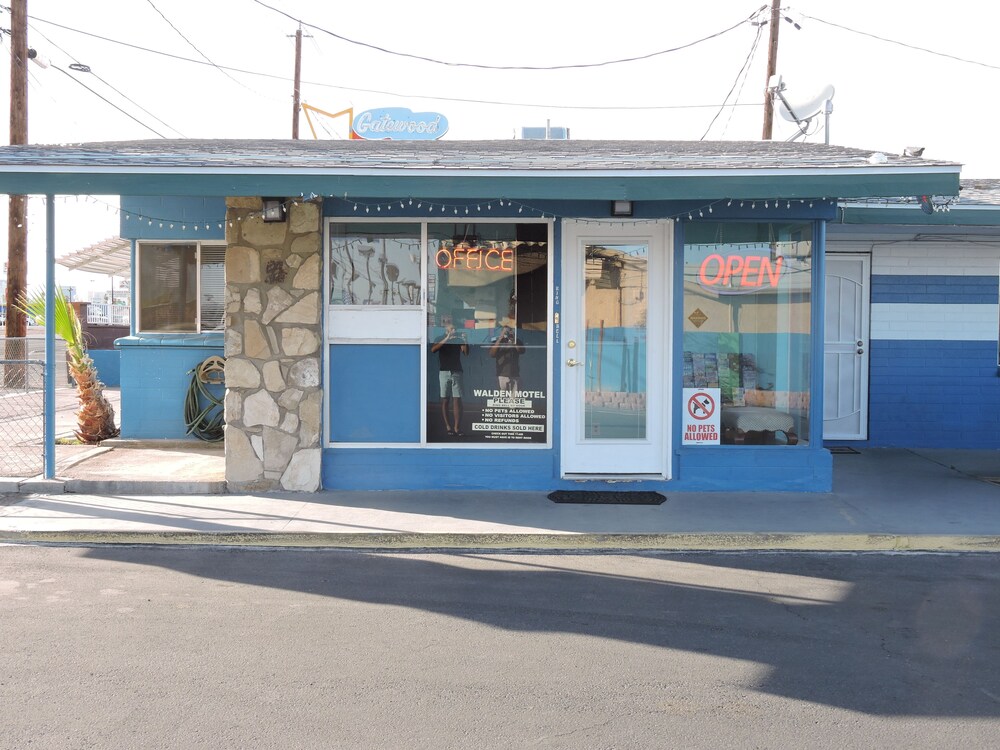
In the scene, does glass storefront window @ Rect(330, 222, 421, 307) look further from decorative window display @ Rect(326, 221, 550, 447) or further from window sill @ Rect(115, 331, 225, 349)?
window sill @ Rect(115, 331, 225, 349)

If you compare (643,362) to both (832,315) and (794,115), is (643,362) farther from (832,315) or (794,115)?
(794,115)

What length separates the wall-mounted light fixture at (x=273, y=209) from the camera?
8.82 metres

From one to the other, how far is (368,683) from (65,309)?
8504 millimetres

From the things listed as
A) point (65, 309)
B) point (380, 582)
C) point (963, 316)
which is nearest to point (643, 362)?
point (380, 582)

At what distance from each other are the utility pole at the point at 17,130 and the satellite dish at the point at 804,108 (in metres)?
12.6

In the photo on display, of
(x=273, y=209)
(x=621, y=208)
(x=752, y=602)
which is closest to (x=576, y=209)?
(x=621, y=208)

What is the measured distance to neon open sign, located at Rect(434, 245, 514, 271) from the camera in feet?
30.3

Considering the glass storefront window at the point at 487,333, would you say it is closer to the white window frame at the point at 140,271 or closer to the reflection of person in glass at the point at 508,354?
the reflection of person in glass at the point at 508,354

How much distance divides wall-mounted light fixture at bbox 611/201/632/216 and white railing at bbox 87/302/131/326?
101 ft

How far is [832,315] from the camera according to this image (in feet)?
39.5

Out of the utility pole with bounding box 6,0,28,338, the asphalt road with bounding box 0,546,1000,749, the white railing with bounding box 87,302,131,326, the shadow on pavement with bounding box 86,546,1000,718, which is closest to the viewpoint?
the asphalt road with bounding box 0,546,1000,749

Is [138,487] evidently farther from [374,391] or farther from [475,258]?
[475,258]

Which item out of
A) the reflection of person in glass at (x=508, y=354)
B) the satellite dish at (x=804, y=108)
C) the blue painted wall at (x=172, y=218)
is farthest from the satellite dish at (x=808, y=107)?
the blue painted wall at (x=172, y=218)

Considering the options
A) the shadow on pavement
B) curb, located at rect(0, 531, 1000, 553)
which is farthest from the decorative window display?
the shadow on pavement
